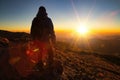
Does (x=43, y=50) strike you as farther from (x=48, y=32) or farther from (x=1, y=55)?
(x=1, y=55)

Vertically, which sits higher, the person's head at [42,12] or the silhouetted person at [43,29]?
the person's head at [42,12]

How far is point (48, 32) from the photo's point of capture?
8219 mm

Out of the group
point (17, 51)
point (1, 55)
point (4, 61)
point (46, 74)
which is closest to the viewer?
point (46, 74)

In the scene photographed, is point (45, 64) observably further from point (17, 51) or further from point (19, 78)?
point (17, 51)

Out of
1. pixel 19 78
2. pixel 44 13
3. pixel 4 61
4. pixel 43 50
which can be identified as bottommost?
pixel 19 78

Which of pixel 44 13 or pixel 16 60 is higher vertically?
pixel 44 13

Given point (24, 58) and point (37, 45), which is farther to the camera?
point (24, 58)

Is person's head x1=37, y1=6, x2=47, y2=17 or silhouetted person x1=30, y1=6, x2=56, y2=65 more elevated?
person's head x1=37, y1=6, x2=47, y2=17

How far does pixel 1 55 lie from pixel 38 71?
2.88m

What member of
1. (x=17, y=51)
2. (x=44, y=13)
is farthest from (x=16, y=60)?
(x=44, y=13)

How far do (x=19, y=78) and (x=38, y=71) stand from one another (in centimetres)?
110

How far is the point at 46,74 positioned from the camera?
28.3 ft

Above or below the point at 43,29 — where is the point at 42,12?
Answer: above

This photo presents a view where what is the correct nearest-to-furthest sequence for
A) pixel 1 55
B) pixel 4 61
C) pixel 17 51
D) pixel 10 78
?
pixel 10 78, pixel 4 61, pixel 1 55, pixel 17 51
